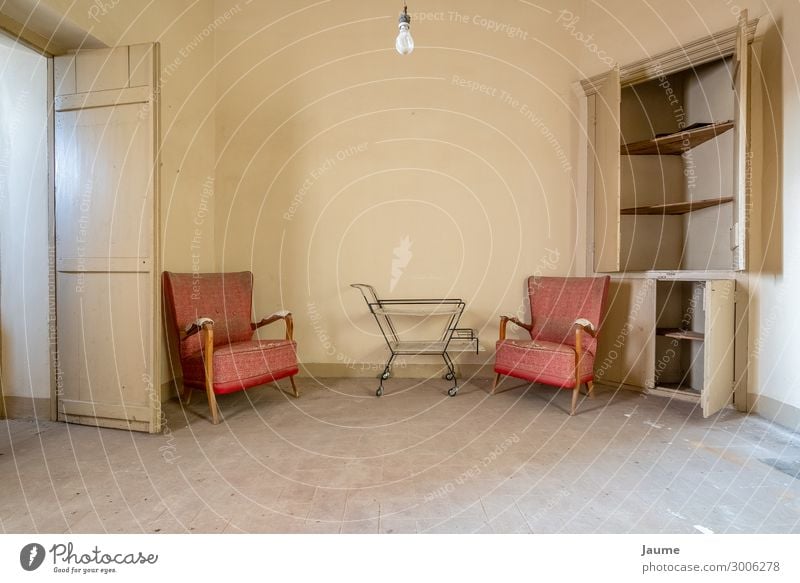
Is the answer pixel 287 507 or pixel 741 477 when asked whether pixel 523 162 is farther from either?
pixel 287 507

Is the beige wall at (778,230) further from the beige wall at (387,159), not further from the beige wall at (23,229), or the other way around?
the beige wall at (23,229)

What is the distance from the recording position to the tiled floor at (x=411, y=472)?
5.20 ft

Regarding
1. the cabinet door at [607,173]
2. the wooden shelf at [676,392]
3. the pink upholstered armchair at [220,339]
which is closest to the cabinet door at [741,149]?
the cabinet door at [607,173]

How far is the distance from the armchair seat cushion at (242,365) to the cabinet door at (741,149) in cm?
314

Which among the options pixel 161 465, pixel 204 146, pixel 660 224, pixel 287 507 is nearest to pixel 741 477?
pixel 287 507

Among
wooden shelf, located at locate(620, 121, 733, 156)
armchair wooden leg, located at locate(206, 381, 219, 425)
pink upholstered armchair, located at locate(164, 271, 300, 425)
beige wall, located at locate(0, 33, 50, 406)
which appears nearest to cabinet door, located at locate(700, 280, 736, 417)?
wooden shelf, located at locate(620, 121, 733, 156)

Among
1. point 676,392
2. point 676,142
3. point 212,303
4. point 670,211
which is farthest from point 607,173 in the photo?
point 212,303

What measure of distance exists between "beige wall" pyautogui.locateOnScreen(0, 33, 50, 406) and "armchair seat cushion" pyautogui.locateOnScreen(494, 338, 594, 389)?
3156 mm

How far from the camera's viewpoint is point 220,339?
10.4ft

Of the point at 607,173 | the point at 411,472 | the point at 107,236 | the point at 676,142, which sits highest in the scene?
the point at 676,142

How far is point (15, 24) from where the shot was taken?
233cm

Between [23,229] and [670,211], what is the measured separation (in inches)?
198

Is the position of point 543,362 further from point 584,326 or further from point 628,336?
point 628,336
